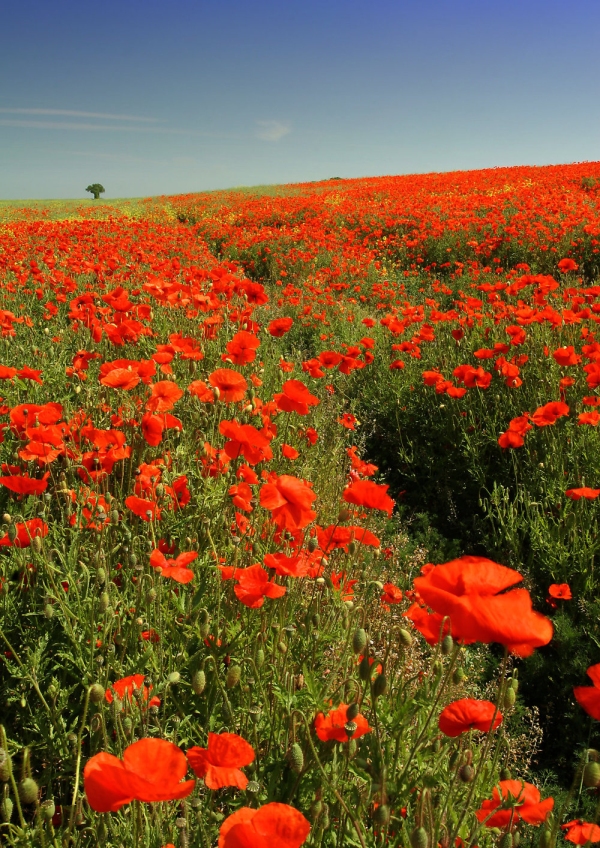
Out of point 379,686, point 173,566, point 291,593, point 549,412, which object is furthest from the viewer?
point 549,412

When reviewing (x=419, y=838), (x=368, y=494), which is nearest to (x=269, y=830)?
(x=419, y=838)

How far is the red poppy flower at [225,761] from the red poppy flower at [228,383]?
1.44m

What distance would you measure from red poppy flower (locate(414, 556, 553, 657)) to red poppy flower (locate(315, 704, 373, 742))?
1.53ft

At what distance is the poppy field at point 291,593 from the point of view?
1265 mm

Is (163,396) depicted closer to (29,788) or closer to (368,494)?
(368,494)

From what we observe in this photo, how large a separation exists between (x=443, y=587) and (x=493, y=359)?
4.47 meters

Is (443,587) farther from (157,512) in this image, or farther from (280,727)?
(157,512)

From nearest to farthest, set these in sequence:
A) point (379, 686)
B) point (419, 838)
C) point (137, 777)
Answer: point (137, 777) → point (419, 838) → point (379, 686)

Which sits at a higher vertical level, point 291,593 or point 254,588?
point 254,588

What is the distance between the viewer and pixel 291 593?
2.19 m

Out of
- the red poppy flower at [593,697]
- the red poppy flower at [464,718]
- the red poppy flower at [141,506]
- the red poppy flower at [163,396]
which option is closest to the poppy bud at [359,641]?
the red poppy flower at [464,718]

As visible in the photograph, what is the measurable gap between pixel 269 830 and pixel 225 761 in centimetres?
36

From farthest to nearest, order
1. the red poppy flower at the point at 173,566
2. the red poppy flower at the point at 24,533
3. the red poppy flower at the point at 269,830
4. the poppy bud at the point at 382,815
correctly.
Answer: the red poppy flower at the point at 24,533, the red poppy flower at the point at 173,566, the poppy bud at the point at 382,815, the red poppy flower at the point at 269,830

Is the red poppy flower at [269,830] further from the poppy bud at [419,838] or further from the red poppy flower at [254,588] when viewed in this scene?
the red poppy flower at [254,588]
